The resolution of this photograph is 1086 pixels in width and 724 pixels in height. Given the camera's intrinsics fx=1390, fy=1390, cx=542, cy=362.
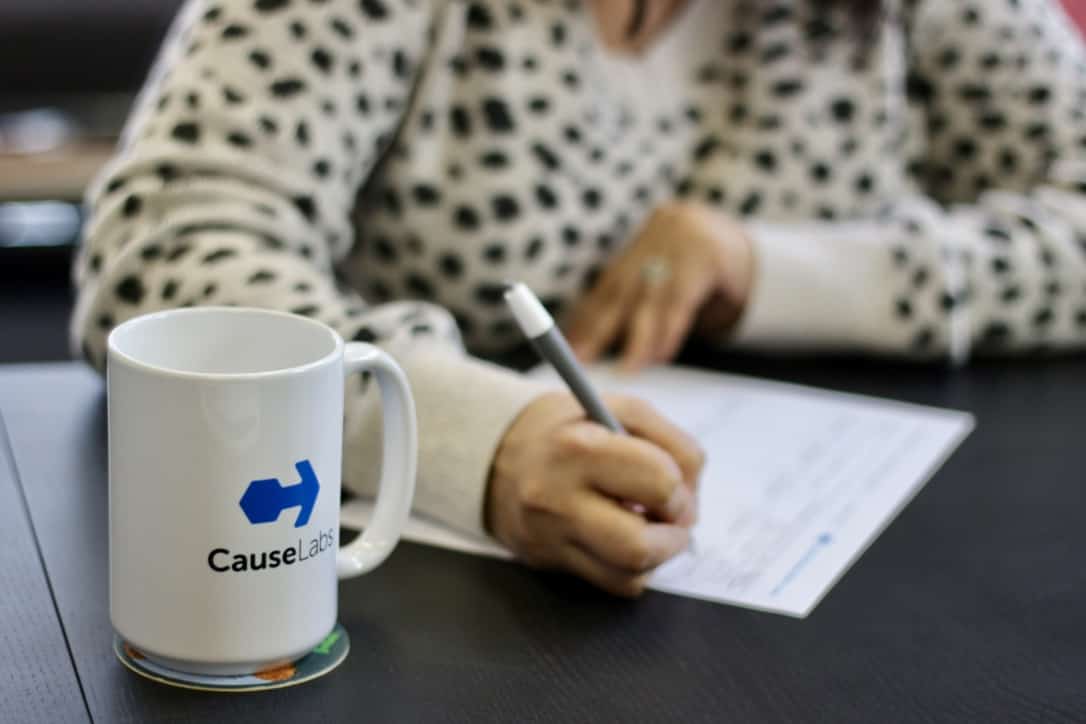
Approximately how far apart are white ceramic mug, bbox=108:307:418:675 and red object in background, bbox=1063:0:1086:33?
6.16ft

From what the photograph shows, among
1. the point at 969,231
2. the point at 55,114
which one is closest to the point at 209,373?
the point at 969,231

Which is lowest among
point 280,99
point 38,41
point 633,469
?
point 38,41

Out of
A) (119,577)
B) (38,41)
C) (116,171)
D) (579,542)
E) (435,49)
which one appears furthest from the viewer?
(38,41)

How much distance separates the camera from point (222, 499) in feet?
1.69

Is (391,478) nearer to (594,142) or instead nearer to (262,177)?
(262,177)

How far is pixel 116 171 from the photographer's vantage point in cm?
90

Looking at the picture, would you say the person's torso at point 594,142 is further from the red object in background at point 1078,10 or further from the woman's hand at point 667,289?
the red object in background at point 1078,10

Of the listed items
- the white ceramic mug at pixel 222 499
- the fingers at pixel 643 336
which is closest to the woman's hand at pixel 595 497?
the white ceramic mug at pixel 222 499

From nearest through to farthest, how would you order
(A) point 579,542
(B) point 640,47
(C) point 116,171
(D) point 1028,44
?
(A) point 579,542, (C) point 116,171, (B) point 640,47, (D) point 1028,44

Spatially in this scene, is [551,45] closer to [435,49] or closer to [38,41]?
[435,49]

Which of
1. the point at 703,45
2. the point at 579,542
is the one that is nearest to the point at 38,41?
the point at 703,45

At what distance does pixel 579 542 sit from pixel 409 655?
11 cm

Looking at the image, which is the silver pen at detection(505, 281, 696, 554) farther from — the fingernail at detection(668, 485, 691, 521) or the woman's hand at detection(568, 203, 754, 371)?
the woman's hand at detection(568, 203, 754, 371)

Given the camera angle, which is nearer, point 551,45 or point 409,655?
point 409,655
